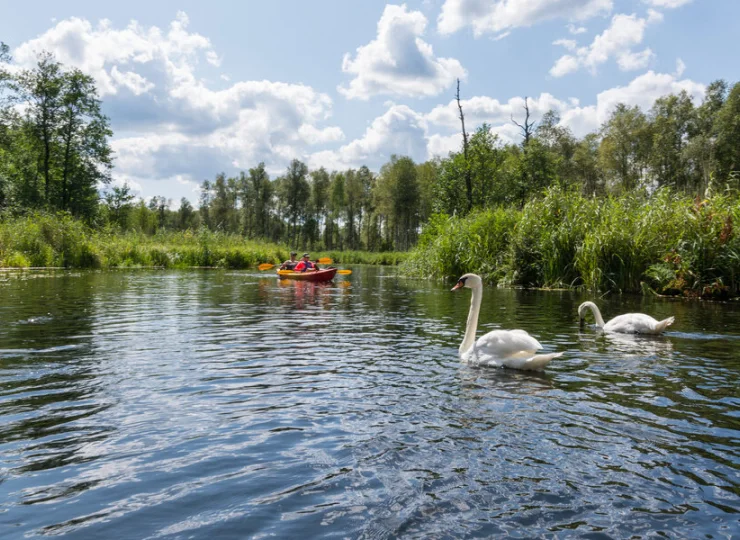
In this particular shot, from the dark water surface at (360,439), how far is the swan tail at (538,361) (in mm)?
180

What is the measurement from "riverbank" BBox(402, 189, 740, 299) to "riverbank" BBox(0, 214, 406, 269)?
25318 millimetres

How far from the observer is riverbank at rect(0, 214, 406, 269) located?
31.7 m

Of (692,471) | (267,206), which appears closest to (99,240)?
(692,471)

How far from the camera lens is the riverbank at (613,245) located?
17000 mm

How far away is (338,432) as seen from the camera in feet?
15.4

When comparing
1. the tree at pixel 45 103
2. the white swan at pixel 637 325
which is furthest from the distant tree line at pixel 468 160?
the white swan at pixel 637 325

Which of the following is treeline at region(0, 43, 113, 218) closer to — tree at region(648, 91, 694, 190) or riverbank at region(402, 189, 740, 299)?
riverbank at region(402, 189, 740, 299)

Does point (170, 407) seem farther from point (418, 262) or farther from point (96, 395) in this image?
point (418, 262)

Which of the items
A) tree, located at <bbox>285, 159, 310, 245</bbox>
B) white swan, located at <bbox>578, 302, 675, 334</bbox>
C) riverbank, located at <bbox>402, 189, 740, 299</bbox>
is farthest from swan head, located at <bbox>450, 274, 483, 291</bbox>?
tree, located at <bbox>285, 159, 310, 245</bbox>

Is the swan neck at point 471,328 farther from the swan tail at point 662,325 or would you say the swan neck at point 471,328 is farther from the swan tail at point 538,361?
the swan tail at point 662,325

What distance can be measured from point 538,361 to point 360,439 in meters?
3.51

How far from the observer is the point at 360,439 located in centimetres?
447

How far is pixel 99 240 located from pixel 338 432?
126 ft

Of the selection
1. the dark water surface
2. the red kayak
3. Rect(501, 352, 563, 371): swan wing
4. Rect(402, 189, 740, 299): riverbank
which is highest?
Rect(402, 189, 740, 299): riverbank
